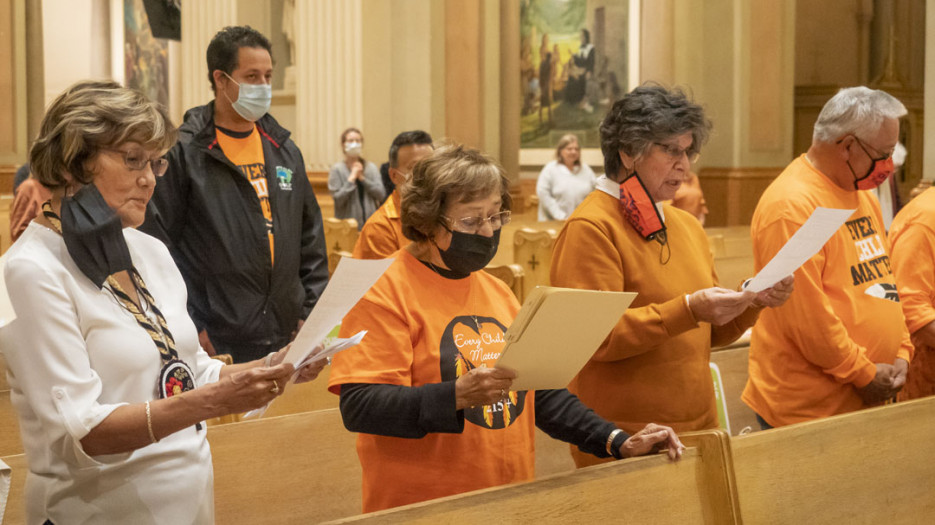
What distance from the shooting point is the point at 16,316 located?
1.75m

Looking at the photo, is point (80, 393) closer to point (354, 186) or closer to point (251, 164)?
point (251, 164)

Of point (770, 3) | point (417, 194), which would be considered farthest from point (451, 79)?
point (417, 194)

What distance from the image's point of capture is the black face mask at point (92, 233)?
70.7 inches

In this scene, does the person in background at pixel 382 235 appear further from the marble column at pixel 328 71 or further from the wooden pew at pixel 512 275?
the marble column at pixel 328 71

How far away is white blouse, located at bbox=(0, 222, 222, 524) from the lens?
173cm

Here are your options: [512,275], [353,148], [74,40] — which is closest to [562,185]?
[353,148]

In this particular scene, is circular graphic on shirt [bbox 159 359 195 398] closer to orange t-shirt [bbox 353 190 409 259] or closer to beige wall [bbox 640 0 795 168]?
orange t-shirt [bbox 353 190 409 259]

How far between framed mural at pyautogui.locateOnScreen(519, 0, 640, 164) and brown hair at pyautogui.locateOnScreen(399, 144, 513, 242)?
444 inches

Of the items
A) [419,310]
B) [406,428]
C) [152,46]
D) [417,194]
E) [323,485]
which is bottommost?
[323,485]

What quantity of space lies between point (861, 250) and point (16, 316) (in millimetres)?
2387

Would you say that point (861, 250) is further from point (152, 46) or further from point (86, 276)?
point (152, 46)

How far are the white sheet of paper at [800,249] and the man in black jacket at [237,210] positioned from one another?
1673 mm

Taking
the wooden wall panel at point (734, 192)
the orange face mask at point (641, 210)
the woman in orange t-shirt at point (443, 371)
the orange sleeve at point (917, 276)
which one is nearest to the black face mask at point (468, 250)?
the woman in orange t-shirt at point (443, 371)

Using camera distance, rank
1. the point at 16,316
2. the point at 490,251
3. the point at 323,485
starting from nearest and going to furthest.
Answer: the point at 16,316
the point at 490,251
the point at 323,485
